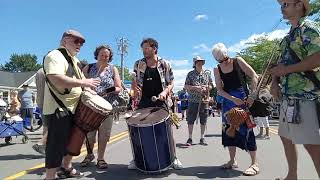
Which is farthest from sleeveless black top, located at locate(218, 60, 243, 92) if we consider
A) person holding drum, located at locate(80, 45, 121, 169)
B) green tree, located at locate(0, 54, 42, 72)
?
green tree, located at locate(0, 54, 42, 72)

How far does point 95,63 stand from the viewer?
292 inches

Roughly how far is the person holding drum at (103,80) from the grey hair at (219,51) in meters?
1.68

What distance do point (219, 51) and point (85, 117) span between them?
241 centimetres

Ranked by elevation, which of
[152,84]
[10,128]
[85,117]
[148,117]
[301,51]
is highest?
[301,51]

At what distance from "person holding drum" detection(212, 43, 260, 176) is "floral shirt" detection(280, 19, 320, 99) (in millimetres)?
1756

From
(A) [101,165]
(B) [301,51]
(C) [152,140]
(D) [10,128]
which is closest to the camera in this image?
(B) [301,51]

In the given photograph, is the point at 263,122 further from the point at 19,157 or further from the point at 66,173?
the point at 66,173

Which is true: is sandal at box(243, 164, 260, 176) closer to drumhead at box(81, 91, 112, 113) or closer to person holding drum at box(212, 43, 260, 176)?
person holding drum at box(212, 43, 260, 176)

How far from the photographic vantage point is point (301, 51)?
4543 millimetres

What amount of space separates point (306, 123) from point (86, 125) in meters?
2.51

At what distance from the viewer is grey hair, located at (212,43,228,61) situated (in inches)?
263

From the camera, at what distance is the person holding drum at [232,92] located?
Result: 6.55m

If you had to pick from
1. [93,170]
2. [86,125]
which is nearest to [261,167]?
[93,170]

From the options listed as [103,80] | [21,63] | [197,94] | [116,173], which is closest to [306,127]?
[116,173]
